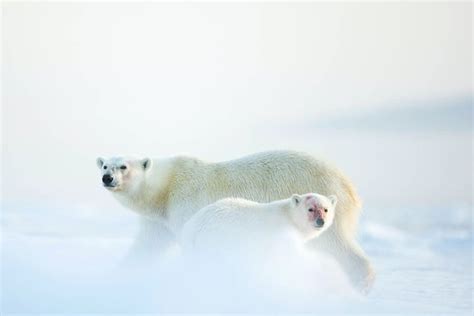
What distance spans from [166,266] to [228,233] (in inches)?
36.7

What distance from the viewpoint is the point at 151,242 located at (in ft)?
22.9

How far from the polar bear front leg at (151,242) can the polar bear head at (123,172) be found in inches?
19.0

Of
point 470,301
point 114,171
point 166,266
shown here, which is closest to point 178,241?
point 166,266

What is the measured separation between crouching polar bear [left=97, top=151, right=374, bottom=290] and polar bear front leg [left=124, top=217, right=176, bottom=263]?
18 centimetres

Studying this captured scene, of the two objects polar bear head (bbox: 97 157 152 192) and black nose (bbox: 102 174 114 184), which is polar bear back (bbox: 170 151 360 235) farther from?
black nose (bbox: 102 174 114 184)

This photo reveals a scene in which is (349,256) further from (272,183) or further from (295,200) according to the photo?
(295,200)

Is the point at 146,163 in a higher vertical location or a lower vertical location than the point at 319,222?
higher

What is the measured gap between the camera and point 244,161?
671cm

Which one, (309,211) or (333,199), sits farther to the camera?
(333,199)

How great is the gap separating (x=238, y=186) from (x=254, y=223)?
0.95 meters

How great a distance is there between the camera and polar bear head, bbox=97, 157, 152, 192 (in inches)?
256

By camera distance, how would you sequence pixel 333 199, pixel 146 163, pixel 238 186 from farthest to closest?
1. pixel 146 163
2. pixel 238 186
3. pixel 333 199

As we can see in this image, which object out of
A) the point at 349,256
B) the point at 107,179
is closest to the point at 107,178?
the point at 107,179

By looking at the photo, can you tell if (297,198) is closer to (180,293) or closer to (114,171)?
(180,293)
